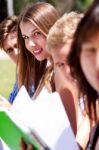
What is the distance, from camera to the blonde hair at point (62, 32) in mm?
1884

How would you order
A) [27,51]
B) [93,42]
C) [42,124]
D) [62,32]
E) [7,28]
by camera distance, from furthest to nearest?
[7,28], [27,51], [62,32], [42,124], [93,42]

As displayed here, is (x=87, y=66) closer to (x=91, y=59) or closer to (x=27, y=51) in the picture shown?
(x=91, y=59)

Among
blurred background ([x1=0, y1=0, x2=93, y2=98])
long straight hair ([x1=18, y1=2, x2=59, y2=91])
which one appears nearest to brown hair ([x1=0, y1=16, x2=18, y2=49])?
long straight hair ([x1=18, y1=2, x2=59, y2=91])

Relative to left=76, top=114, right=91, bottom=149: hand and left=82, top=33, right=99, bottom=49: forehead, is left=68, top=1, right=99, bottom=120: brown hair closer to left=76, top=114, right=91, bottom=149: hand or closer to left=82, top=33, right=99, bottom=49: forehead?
left=82, top=33, right=99, bottom=49: forehead

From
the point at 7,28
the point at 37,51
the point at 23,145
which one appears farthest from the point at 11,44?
the point at 23,145

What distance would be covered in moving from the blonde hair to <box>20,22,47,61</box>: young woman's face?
0.68 metres

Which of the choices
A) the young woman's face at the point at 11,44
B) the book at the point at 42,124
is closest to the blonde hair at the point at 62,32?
the book at the point at 42,124

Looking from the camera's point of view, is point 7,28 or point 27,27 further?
point 7,28

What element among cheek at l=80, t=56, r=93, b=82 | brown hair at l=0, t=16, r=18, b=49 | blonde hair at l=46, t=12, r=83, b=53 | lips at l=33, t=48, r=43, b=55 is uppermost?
cheek at l=80, t=56, r=93, b=82

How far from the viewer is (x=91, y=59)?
132 centimetres

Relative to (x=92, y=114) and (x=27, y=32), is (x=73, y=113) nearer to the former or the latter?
(x=92, y=114)

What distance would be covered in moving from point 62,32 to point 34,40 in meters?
0.86

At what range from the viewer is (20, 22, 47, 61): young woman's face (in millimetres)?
2723

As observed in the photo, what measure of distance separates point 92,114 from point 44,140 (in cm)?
21
